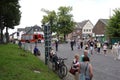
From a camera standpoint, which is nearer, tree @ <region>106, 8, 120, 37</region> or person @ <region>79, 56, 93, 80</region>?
person @ <region>79, 56, 93, 80</region>

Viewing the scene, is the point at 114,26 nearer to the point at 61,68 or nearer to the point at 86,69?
the point at 61,68

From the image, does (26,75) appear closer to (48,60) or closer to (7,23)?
(48,60)

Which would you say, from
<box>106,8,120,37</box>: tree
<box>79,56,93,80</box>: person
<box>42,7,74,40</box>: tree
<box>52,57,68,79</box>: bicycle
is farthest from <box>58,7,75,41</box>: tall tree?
<box>79,56,93,80</box>: person

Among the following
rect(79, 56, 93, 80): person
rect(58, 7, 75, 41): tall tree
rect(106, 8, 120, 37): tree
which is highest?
rect(58, 7, 75, 41): tall tree

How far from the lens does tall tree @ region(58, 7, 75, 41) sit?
114 metres

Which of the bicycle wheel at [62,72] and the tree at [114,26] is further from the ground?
the tree at [114,26]

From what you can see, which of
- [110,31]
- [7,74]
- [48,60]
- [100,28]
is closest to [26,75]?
[7,74]

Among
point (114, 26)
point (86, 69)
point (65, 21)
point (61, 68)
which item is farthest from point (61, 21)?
point (86, 69)

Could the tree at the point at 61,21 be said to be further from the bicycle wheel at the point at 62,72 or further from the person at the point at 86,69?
the person at the point at 86,69

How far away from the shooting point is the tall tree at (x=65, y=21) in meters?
114

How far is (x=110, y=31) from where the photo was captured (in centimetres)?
6328

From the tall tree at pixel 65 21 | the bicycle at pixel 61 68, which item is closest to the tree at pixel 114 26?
the bicycle at pixel 61 68

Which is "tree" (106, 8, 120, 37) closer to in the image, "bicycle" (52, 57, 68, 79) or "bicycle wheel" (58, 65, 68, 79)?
"bicycle" (52, 57, 68, 79)

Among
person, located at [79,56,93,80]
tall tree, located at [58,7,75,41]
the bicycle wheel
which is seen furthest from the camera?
tall tree, located at [58,7,75,41]
